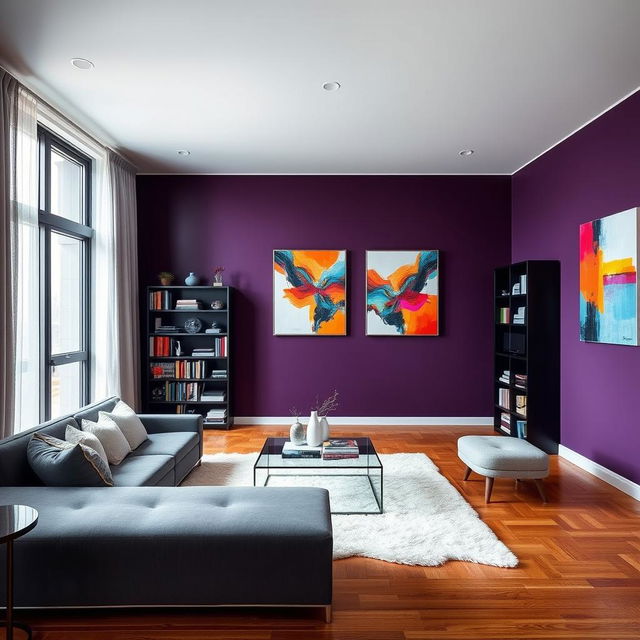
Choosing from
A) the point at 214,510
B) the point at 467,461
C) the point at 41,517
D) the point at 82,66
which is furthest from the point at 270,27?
the point at 467,461

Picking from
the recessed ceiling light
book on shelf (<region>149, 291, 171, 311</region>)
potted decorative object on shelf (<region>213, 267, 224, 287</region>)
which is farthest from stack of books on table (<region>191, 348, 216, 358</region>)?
the recessed ceiling light

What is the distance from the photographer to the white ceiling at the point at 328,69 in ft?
9.55

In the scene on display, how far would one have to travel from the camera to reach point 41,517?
91.0 inches

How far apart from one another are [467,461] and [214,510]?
2.21m

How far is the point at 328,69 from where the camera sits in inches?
140

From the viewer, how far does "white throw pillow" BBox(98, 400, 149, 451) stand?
3734 mm

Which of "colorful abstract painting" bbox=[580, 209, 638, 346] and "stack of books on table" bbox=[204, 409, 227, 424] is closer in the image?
"colorful abstract painting" bbox=[580, 209, 638, 346]

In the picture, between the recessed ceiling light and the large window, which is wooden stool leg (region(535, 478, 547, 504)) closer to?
the large window

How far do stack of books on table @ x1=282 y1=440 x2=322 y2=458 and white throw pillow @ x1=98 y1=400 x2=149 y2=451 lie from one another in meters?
1.13

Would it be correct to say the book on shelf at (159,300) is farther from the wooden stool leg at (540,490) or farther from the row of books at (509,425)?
Result: the wooden stool leg at (540,490)

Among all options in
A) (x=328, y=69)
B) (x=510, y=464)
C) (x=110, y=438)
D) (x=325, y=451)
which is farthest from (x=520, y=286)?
(x=110, y=438)

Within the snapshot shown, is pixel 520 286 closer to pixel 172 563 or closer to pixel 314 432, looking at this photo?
pixel 314 432

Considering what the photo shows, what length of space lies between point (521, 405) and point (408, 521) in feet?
8.40

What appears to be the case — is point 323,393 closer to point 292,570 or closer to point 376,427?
point 376,427
